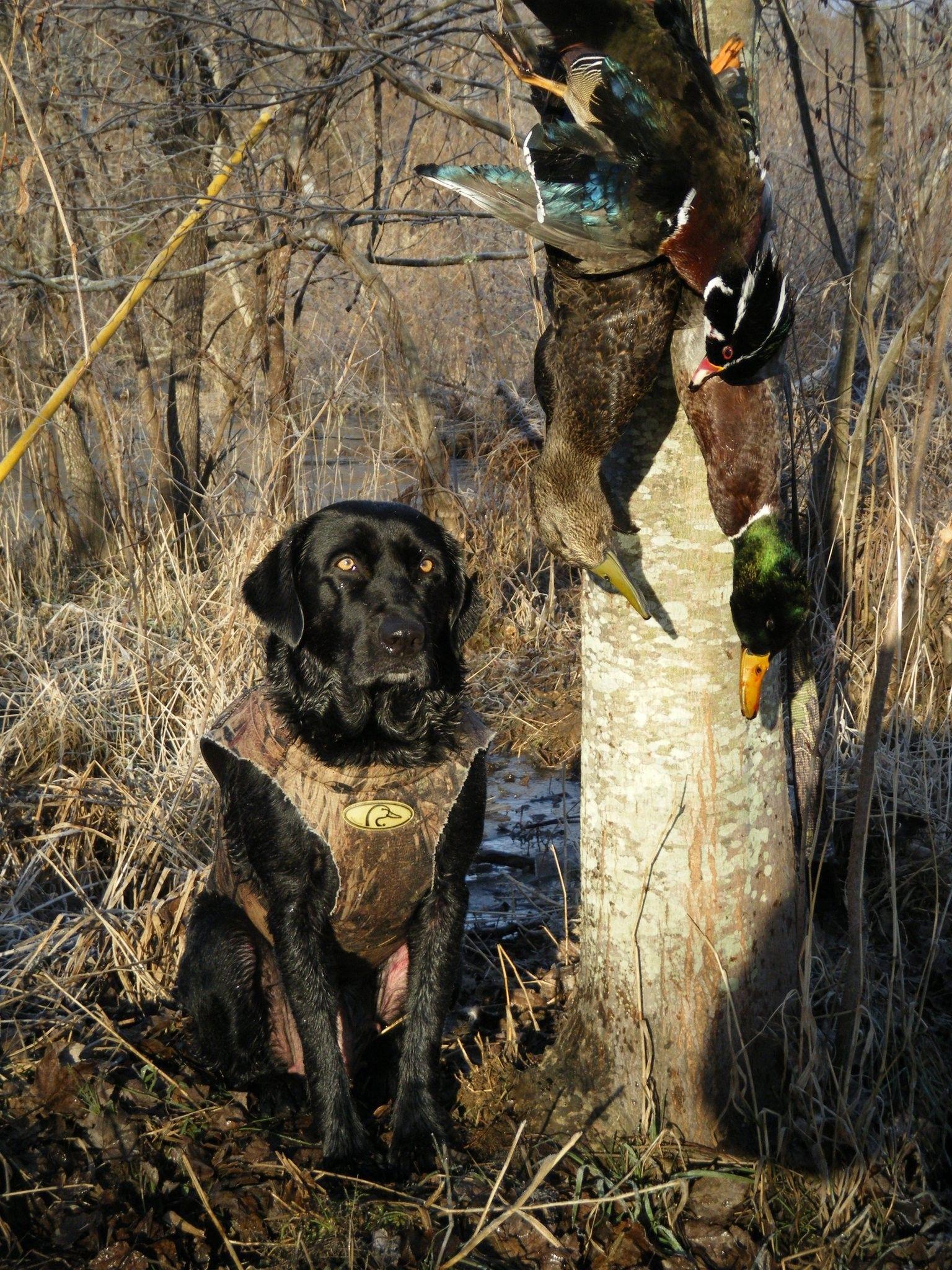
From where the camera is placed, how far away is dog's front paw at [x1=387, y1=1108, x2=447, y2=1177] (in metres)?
2.60

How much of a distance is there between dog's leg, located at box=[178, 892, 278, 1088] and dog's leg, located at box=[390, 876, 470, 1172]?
14.1 inches

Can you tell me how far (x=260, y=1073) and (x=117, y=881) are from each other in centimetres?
101

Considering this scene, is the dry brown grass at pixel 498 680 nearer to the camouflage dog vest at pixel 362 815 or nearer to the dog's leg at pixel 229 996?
the dog's leg at pixel 229 996

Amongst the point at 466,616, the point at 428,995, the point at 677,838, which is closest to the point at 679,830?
the point at 677,838

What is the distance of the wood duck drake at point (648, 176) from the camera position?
192cm

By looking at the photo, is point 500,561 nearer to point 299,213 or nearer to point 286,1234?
point 299,213

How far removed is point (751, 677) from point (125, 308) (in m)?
2.93

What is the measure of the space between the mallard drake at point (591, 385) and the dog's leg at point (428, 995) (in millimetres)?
965

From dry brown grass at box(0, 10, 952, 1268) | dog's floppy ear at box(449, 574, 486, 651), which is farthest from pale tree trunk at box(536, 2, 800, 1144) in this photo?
dog's floppy ear at box(449, 574, 486, 651)

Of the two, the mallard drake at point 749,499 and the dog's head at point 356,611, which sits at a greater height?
the mallard drake at point 749,499

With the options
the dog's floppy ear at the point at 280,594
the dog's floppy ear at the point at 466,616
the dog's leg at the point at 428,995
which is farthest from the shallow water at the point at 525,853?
the dog's floppy ear at the point at 280,594

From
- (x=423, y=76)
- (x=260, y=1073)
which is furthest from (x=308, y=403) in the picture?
(x=260, y=1073)

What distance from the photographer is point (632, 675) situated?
7.88ft

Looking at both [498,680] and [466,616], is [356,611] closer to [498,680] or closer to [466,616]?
[466,616]
